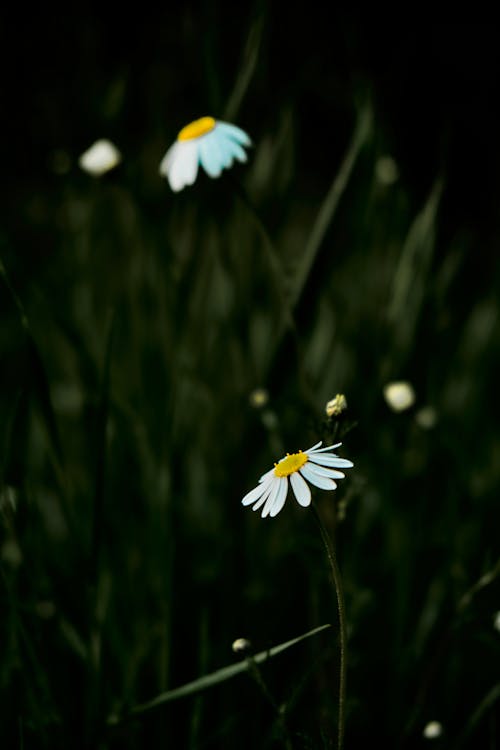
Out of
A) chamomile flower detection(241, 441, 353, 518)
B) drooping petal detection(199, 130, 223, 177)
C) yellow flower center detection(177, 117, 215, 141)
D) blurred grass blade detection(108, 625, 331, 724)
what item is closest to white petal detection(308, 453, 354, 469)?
chamomile flower detection(241, 441, 353, 518)

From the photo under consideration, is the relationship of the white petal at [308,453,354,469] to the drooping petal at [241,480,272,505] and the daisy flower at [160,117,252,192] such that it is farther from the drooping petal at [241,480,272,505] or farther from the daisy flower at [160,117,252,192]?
the daisy flower at [160,117,252,192]

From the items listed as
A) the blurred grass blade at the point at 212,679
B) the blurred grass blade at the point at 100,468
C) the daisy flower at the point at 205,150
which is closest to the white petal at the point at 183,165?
the daisy flower at the point at 205,150

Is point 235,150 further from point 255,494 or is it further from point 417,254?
point 417,254

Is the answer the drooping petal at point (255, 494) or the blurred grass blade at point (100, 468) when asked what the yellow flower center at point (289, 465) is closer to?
the drooping petal at point (255, 494)

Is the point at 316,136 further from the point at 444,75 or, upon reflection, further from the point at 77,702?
the point at 77,702

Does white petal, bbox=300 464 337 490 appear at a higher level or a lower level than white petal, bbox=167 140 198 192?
lower

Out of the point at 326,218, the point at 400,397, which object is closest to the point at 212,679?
the point at 400,397
